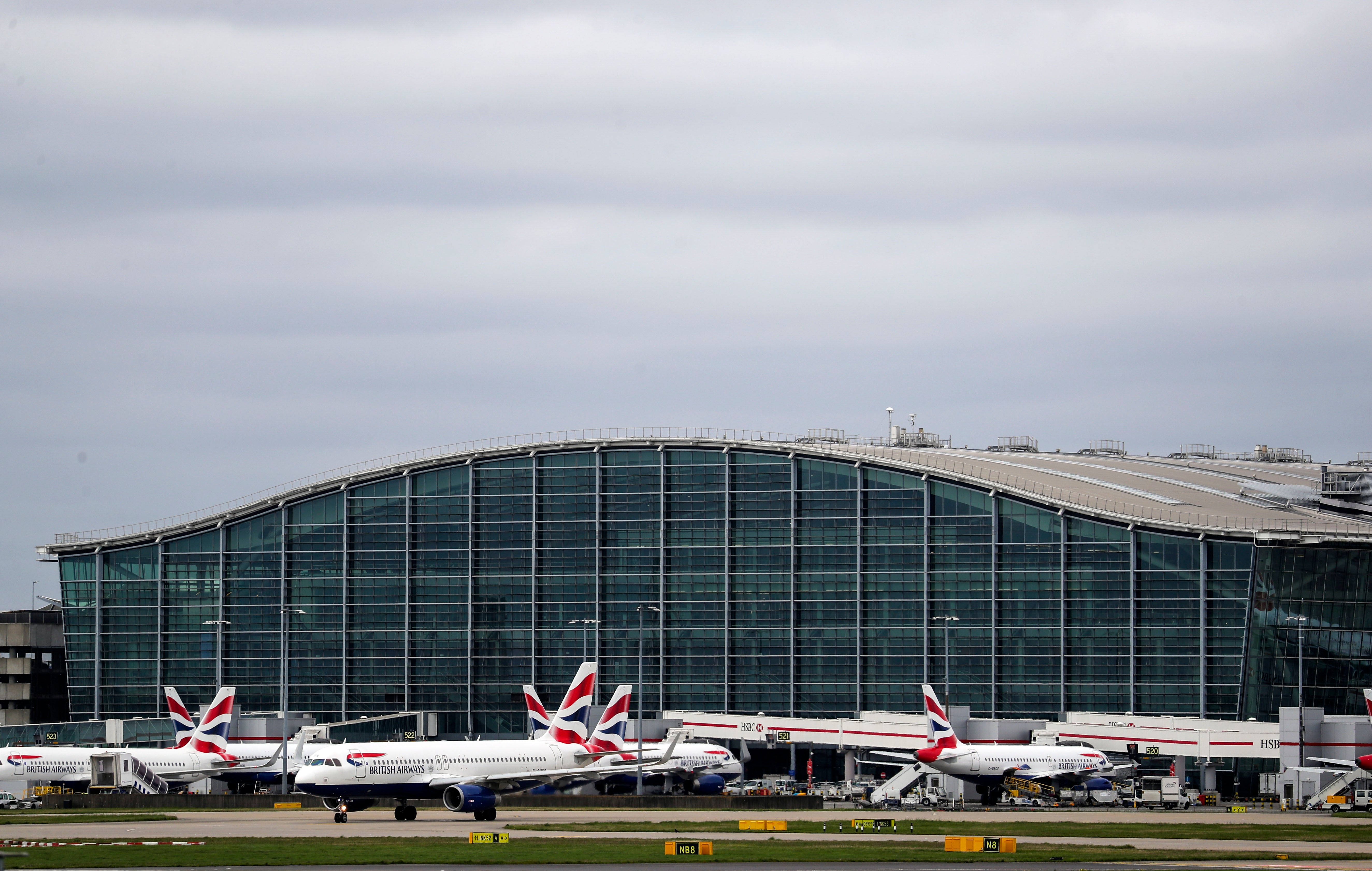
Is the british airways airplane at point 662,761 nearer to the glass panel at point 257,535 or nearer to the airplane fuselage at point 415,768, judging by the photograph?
the airplane fuselage at point 415,768

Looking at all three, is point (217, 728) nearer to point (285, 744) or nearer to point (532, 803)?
point (285, 744)

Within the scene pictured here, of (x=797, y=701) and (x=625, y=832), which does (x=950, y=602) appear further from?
(x=625, y=832)

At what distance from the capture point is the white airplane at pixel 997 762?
10656 cm

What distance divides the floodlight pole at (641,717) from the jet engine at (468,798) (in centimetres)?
1026

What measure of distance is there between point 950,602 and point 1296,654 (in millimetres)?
26713

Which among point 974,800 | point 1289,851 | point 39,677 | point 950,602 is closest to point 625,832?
point 1289,851

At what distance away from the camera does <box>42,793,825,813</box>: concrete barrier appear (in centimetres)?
9056

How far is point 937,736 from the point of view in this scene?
106500mm

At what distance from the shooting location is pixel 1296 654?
12825 cm

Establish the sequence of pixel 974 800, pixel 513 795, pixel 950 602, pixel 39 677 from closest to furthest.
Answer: pixel 513 795, pixel 974 800, pixel 950 602, pixel 39 677

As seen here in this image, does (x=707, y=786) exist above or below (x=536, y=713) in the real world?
below

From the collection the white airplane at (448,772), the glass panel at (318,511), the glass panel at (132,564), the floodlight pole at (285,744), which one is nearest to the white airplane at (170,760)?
the floodlight pole at (285,744)

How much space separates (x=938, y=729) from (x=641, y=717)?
850 inches

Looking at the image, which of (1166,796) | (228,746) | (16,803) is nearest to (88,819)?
(16,803)
